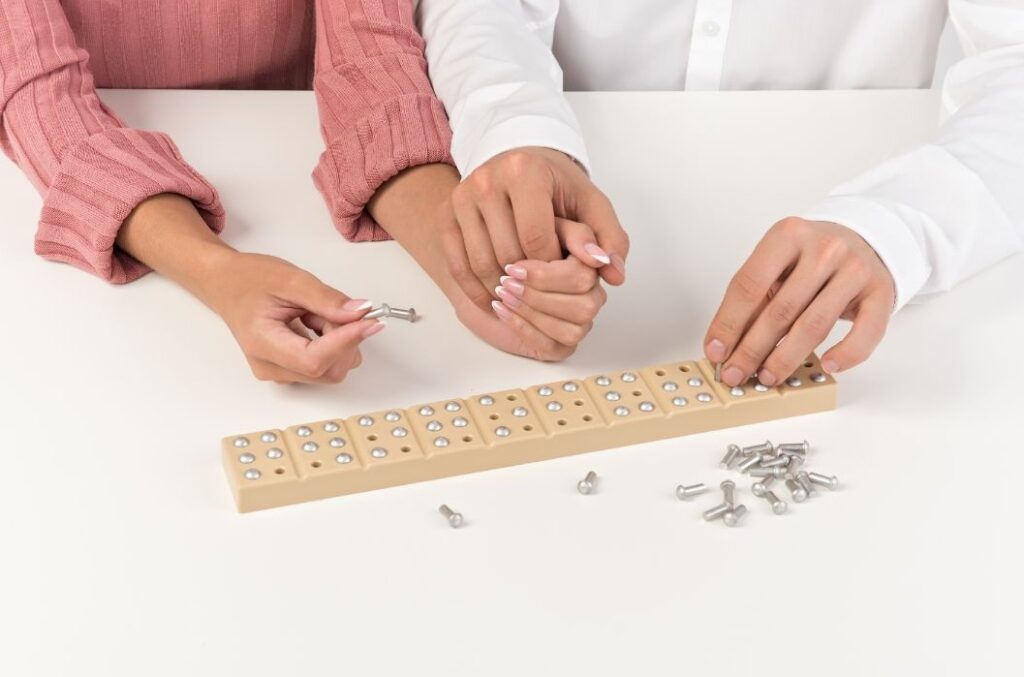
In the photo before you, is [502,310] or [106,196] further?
[106,196]

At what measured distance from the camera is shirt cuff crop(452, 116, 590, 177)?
3.76 ft

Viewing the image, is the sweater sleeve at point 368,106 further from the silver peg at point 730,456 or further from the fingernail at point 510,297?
the silver peg at point 730,456

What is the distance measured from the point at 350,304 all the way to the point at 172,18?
636 mm

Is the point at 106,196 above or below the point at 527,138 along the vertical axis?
below

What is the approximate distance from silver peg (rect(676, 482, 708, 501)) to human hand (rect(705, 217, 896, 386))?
116mm

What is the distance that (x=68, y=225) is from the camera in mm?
1186

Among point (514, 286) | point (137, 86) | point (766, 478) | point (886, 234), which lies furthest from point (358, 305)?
point (137, 86)

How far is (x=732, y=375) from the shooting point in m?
1.03

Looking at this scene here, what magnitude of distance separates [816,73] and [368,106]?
0.60m

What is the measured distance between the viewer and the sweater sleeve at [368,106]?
1.25 m

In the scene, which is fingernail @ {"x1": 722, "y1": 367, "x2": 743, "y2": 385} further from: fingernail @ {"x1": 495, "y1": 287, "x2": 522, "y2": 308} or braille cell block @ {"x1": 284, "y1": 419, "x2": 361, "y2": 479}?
braille cell block @ {"x1": 284, "y1": 419, "x2": 361, "y2": 479}

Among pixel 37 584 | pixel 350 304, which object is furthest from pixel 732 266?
pixel 37 584

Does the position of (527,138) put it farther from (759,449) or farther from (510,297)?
(759,449)

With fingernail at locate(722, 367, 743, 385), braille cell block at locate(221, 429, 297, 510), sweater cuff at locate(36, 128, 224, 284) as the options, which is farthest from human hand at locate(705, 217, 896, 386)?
sweater cuff at locate(36, 128, 224, 284)
